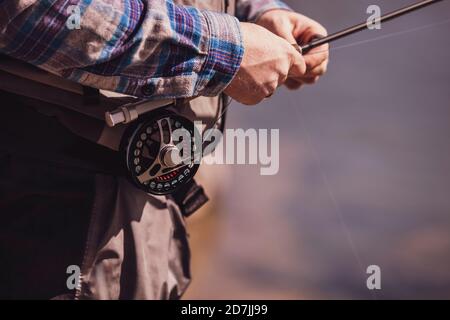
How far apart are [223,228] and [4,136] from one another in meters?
1.50

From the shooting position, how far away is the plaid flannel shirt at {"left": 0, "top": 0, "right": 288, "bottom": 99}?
70 cm

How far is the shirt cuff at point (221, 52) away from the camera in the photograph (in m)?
0.78

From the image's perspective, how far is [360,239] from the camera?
2025 millimetres

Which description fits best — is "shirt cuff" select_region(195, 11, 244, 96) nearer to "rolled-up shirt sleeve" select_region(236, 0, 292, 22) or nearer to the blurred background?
"rolled-up shirt sleeve" select_region(236, 0, 292, 22)

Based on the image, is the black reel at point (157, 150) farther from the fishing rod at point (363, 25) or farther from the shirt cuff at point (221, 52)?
the fishing rod at point (363, 25)

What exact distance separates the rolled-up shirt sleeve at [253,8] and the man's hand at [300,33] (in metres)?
0.03

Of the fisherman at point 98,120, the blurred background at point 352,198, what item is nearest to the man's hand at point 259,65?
the fisherman at point 98,120

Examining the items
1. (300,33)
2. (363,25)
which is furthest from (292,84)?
(363,25)

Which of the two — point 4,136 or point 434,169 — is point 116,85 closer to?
point 4,136

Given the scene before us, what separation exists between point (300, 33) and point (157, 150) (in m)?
0.32

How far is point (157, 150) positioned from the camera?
87 cm

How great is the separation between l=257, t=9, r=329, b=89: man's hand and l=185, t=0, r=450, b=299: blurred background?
A: 1.00m

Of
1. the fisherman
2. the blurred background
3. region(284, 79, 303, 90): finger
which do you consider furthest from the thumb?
the blurred background

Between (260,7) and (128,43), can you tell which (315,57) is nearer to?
(260,7)
